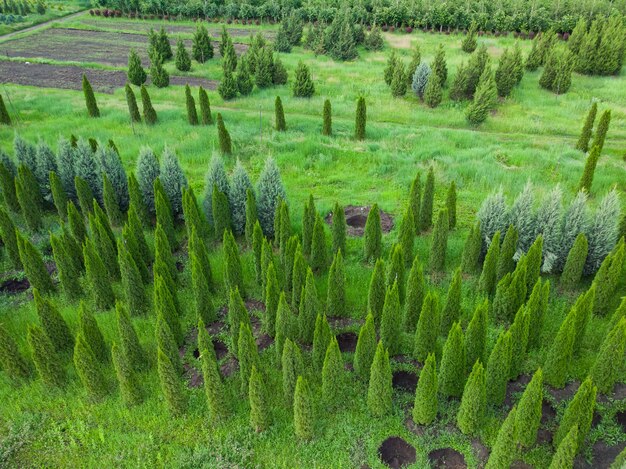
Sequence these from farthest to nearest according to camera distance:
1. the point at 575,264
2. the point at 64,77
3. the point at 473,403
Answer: the point at 64,77 < the point at 575,264 < the point at 473,403

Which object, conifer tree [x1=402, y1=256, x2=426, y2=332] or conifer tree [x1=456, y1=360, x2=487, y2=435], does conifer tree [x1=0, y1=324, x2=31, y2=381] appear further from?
conifer tree [x1=456, y1=360, x2=487, y2=435]

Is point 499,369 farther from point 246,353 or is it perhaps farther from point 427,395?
point 246,353

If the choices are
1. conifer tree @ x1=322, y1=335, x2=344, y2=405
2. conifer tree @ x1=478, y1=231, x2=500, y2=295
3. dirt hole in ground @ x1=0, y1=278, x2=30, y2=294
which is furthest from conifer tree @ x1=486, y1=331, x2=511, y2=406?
dirt hole in ground @ x1=0, y1=278, x2=30, y2=294

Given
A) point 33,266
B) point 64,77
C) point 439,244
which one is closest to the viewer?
point 33,266

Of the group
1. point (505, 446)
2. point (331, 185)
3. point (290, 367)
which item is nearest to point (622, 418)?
point (505, 446)

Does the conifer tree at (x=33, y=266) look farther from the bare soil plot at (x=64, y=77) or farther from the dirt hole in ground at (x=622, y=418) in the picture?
the bare soil plot at (x=64, y=77)

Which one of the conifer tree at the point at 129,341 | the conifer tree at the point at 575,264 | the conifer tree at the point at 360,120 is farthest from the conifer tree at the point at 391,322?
the conifer tree at the point at 360,120
